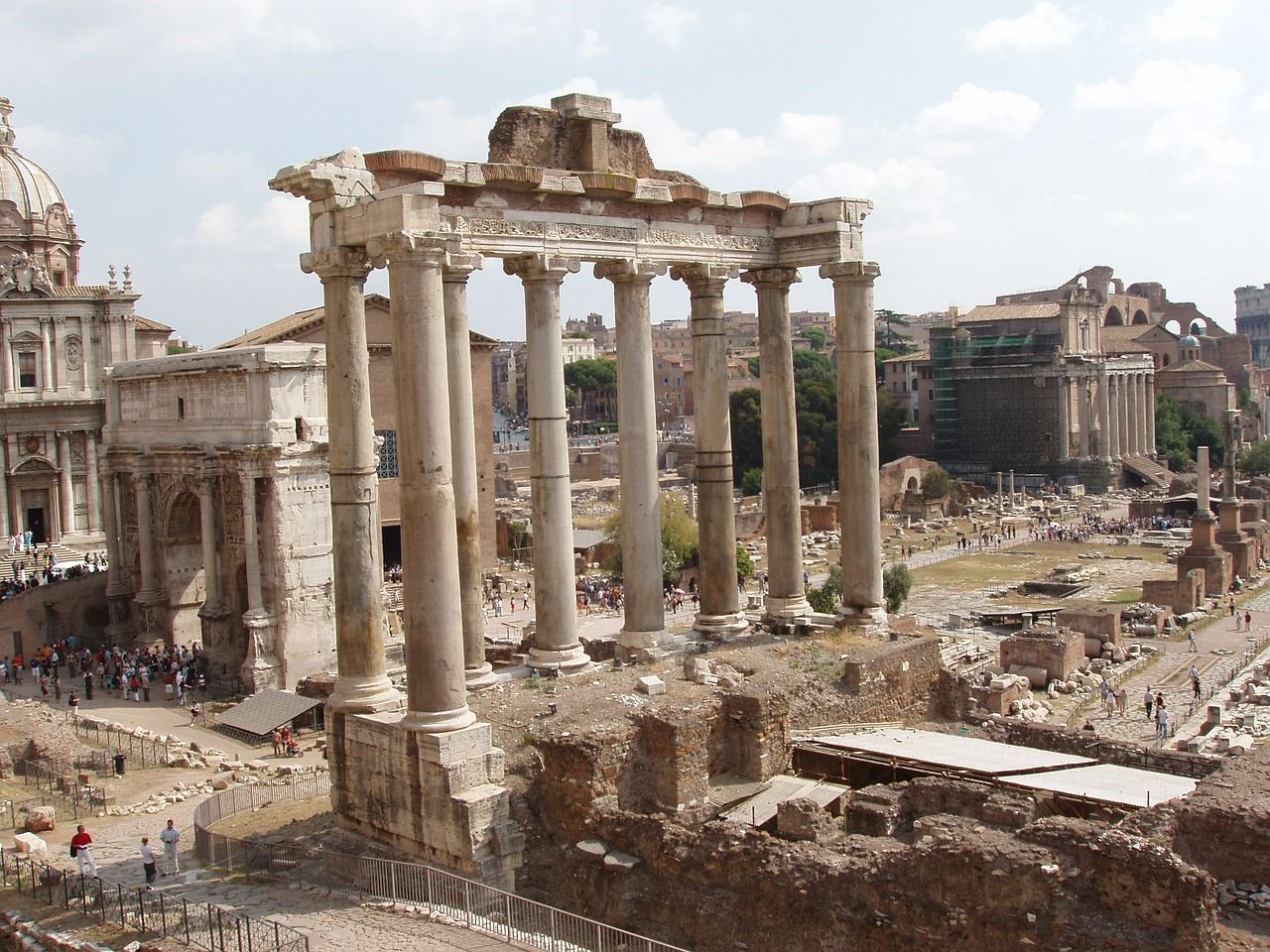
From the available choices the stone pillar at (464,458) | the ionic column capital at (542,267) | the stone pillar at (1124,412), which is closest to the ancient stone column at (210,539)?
the stone pillar at (464,458)

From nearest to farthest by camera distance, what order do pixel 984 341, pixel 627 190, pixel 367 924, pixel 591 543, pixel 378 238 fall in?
1. pixel 367 924
2. pixel 378 238
3. pixel 627 190
4. pixel 591 543
5. pixel 984 341

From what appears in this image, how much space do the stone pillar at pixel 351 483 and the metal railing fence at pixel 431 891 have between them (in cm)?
149

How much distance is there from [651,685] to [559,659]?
124cm

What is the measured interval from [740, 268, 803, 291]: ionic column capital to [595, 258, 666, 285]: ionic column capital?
211 cm

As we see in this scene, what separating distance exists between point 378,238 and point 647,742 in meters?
5.31

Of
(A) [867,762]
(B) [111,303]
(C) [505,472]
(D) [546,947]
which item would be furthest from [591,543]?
(D) [546,947]

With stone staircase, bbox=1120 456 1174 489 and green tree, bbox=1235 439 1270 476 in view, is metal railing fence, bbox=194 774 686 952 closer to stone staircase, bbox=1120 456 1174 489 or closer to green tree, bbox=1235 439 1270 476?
stone staircase, bbox=1120 456 1174 489

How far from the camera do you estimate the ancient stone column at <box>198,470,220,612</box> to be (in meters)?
31.9

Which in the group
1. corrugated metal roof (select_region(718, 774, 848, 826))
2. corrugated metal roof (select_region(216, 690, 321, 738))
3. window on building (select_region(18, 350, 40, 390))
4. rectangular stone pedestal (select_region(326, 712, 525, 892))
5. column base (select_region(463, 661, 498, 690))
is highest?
window on building (select_region(18, 350, 40, 390))

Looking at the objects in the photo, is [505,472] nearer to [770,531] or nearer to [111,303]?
[111,303]

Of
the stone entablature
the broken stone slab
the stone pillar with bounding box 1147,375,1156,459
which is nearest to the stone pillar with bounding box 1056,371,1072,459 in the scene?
the stone pillar with bounding box 1147,375,1156,459

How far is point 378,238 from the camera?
496 inches

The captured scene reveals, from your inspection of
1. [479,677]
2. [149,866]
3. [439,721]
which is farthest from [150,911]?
[479,677]

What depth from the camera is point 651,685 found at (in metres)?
14.5
